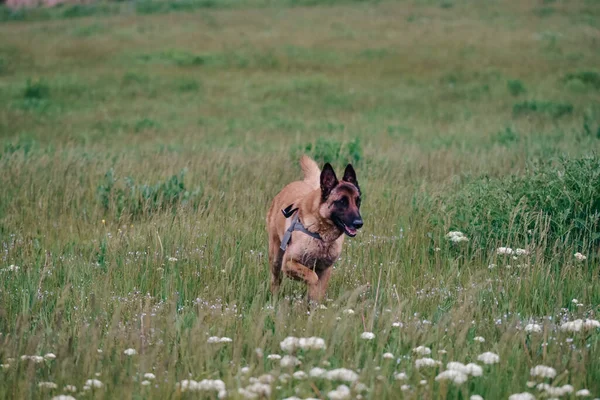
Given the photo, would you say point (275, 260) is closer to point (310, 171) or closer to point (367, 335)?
point (310, 171)

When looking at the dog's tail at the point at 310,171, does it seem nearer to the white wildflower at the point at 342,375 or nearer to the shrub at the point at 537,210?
the shrub at the point at 537,210

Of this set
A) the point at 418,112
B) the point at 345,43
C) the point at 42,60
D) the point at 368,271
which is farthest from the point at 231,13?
the point at 368,271

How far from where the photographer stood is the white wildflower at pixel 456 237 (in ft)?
21.6

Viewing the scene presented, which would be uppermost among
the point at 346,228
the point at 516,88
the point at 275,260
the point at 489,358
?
the point at 346,228

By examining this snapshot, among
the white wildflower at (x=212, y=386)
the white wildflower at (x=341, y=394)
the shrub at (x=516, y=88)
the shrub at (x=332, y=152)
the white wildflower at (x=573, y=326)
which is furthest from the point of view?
the shrub at (x=516, y=88)

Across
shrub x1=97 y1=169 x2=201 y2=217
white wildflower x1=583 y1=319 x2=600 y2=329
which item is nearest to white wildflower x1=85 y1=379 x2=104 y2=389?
white wildflower x1=583 y1=319 x2=600 y2=329

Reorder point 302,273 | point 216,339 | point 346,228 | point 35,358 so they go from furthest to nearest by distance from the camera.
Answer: point 302,273 → point 346,228 → point 216,339 → point 35,358

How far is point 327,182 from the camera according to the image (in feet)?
18.2

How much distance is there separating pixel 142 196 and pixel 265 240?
6.96 feet

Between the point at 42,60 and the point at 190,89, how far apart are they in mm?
7338

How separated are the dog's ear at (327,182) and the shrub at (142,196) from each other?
3.10 m

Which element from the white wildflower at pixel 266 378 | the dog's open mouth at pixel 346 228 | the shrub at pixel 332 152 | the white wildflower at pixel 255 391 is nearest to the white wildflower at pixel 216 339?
the white wildflower at pixel 266 378

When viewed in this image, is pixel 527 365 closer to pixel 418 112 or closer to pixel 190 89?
pixel 418 112

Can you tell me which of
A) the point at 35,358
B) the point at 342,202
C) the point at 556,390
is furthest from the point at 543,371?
the point at 35,358
